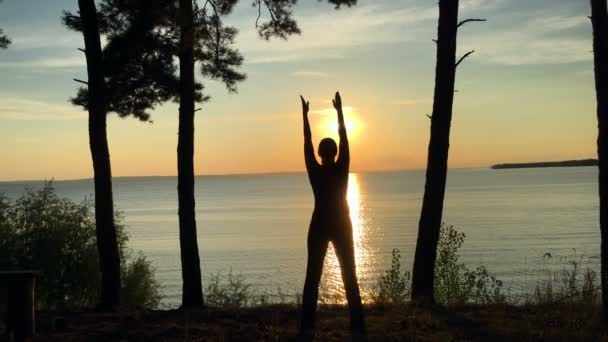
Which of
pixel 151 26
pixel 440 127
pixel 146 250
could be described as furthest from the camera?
pixel 146 250

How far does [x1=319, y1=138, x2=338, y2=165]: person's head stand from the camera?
8750 mm

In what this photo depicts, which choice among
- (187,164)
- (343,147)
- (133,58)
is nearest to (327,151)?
(343,147)

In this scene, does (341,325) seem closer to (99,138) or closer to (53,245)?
(99,138)

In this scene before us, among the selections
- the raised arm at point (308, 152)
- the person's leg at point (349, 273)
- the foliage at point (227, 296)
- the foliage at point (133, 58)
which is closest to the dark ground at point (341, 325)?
the person's leg at point (349, 273)

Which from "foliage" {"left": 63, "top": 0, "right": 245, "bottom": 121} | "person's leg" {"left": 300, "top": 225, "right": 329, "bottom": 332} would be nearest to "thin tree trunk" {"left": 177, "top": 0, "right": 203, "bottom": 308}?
"foliage" {"left": 63, "top": 0, "right": 245, "bottom": 121}

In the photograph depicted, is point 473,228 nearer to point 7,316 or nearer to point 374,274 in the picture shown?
point 374,274

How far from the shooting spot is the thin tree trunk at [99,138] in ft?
40.4

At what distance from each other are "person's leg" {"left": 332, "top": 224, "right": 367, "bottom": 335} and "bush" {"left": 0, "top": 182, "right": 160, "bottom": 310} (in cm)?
1975

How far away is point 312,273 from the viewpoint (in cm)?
877

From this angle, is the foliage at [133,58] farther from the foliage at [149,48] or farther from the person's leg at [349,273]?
the person's leg at [349,273]

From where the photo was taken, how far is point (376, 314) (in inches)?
414

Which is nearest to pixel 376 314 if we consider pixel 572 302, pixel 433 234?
pixel 433 234

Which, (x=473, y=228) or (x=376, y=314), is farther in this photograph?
(x=473, y=228)

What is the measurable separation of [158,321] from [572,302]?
21.8 ft
